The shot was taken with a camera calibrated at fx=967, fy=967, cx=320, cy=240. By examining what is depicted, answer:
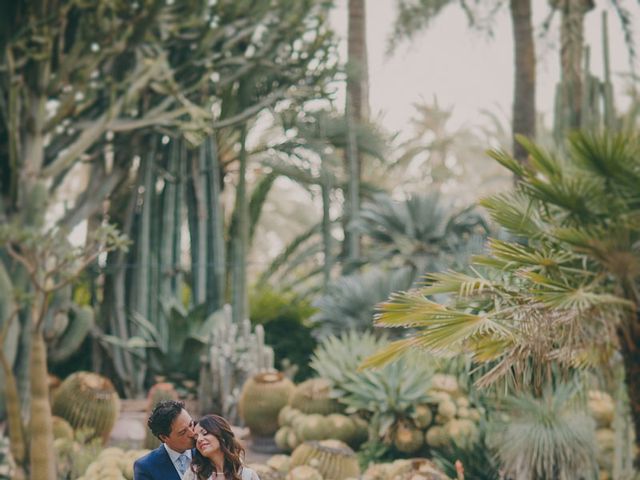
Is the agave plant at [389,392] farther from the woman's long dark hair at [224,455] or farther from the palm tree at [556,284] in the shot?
the woman's long dark hair at [224,455]

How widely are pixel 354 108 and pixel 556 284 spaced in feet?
35.6

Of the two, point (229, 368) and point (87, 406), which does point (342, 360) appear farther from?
point (87, 406)

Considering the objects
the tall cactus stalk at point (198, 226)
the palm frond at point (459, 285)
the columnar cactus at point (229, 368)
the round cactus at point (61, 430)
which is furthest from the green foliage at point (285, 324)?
the palm frond at point (459, 285)

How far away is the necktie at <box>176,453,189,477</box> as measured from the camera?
12.4 feet

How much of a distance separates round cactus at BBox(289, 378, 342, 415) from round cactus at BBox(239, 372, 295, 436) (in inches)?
14.9

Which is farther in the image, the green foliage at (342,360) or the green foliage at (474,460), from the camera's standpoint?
the green foliage at (342,360)

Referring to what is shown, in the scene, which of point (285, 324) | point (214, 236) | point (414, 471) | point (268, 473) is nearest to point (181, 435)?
point (268, 473)

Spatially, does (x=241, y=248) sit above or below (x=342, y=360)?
above

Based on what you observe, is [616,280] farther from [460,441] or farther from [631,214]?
[460,441]

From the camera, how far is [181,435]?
3.74 metres

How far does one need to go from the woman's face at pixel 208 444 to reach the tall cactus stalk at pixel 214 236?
9695 mm

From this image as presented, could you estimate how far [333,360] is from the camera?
9.64m

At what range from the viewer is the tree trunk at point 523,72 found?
13.0 metres

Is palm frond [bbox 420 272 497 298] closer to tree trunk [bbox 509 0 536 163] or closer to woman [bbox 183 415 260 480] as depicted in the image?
woman [bbox 183 415 260 480]
